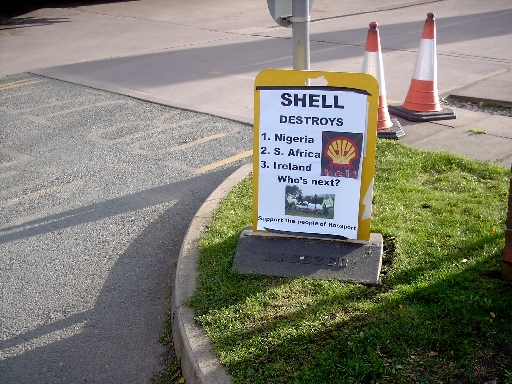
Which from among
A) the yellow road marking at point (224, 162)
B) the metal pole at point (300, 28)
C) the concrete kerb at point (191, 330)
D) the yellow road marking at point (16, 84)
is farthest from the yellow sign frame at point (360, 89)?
the yellow road marking at point (16, 84)

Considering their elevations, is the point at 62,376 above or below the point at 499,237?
below

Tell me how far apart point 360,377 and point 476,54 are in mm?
9874

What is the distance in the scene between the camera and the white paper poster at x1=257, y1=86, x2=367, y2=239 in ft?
12.9

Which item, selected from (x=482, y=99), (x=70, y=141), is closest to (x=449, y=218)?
(x=482, y=99)

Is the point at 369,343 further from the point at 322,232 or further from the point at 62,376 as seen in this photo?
the point at 62,376

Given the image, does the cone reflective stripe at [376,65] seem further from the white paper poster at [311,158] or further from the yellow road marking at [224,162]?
the white paper poster at [311,158]

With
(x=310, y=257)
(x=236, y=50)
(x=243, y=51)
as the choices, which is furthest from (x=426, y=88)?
(x=236, y=50)

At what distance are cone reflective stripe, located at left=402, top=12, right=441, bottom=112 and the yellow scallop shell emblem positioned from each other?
3.84 meters

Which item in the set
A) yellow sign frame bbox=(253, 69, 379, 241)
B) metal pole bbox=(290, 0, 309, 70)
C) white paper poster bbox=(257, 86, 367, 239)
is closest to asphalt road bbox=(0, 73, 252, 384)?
white paper poster bbox=(257, 86, 367, 239)

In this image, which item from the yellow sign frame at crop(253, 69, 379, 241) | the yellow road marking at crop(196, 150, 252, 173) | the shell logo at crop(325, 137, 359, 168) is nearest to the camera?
the yellow sign frame at crop(253, 69, 379, 241)

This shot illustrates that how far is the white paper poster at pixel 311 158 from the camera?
392 centimetres

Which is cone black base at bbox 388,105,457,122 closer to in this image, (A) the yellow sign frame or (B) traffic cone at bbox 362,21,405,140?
(B) traffic cone at bbox 362,21,405,140

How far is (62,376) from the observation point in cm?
347

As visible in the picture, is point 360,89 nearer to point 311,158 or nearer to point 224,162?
point 311,158
